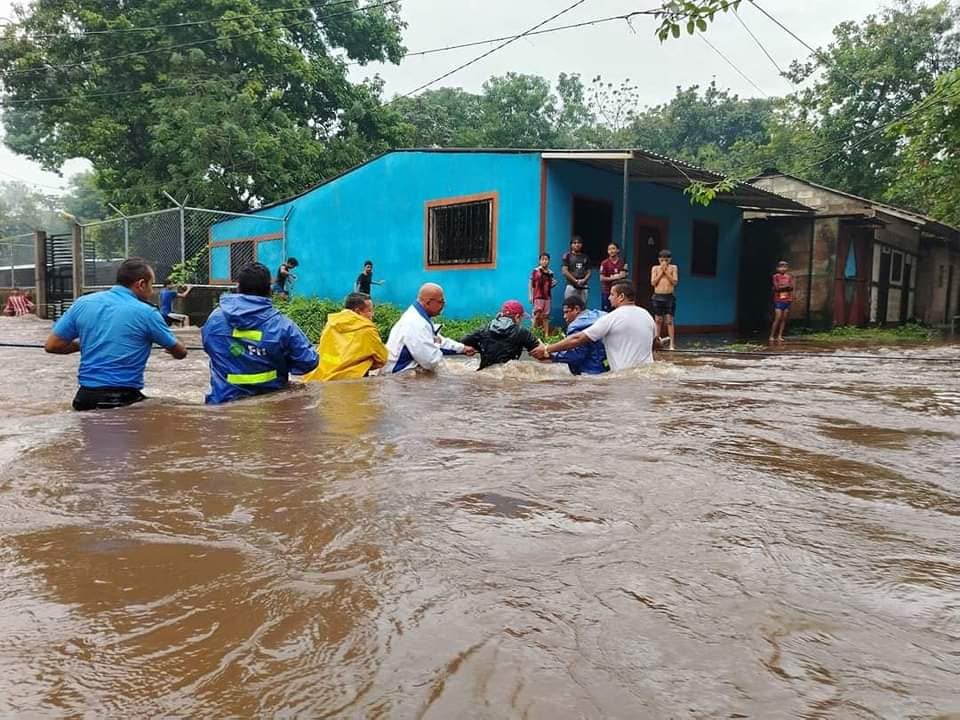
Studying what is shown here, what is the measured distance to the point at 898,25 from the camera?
23.0 meters

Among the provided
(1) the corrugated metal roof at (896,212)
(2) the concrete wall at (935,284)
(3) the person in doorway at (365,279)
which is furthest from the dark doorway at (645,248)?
(2) the concrete wall at (935,284)

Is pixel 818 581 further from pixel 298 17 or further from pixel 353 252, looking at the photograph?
pixel 298 17

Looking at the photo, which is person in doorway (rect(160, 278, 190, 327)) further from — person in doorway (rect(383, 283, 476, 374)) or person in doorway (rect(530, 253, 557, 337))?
person in doorway (rect(383, 283, 476, 374))

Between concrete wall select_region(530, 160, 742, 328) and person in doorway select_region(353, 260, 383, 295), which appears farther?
person in doorway select_region(353, 260, 383, 295)

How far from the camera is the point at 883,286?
18547mm

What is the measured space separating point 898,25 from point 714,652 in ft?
88.7

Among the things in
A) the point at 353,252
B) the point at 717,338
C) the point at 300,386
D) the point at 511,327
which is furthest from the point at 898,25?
the point at 300,386

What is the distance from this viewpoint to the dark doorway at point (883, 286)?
60.2 feet

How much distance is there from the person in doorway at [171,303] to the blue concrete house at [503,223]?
277 cm

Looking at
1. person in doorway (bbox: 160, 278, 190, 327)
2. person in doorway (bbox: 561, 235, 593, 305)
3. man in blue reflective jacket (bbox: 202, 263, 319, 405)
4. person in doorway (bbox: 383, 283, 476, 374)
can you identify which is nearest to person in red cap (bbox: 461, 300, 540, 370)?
person in doorway (bbox: 383, 283, 476, 374)

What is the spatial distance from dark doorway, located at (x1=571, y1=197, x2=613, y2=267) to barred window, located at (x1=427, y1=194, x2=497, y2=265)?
1445 mm

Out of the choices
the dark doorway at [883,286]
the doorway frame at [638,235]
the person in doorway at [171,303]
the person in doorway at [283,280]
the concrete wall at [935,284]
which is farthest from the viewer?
the concrete wall at [935,284]

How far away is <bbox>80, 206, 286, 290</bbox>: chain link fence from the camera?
17.1m

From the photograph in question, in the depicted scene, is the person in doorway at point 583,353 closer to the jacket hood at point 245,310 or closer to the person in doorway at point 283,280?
the jacket hood at point 245,310
